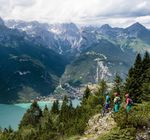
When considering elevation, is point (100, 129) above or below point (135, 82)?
below

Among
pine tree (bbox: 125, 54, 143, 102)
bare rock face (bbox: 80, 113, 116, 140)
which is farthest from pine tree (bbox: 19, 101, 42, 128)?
bare rock face (bbox: 80, 113, 116, 140)

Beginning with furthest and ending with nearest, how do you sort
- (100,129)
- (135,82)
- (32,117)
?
(32,117)
(135,82)
(100,129)

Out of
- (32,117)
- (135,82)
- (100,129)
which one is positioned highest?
(135,82)

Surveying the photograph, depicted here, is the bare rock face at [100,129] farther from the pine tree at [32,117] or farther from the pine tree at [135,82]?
the pine tree at [32,117]

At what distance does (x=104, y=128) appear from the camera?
39.3m

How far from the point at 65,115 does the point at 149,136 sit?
305ft

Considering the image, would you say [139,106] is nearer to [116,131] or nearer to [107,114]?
[107,114]

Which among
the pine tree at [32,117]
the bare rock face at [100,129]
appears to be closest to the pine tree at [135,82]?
the bare rock face at [100,129]

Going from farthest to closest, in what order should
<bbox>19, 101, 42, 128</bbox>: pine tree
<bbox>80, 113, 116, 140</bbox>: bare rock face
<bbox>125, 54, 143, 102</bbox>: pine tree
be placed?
1. <bbox>19, 101, 42, 128</bbox>: pine tree
2. <bbox>125, 54, 143, 102</bbox>: pine tree
3. <bbox>80, 113, 116, 140</bbox>: bare rock face

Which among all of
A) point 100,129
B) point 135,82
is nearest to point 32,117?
point 135,82

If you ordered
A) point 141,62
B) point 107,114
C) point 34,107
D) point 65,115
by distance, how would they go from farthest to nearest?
point 34,107, point 65,115, point 141,62, point 107,114

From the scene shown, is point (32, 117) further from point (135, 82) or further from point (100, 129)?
point (100, 129)

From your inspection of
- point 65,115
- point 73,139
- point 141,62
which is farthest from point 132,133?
point 65,115

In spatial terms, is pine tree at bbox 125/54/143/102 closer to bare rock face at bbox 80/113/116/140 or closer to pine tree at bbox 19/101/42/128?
bare rock face at bbox 80/113/116/140
